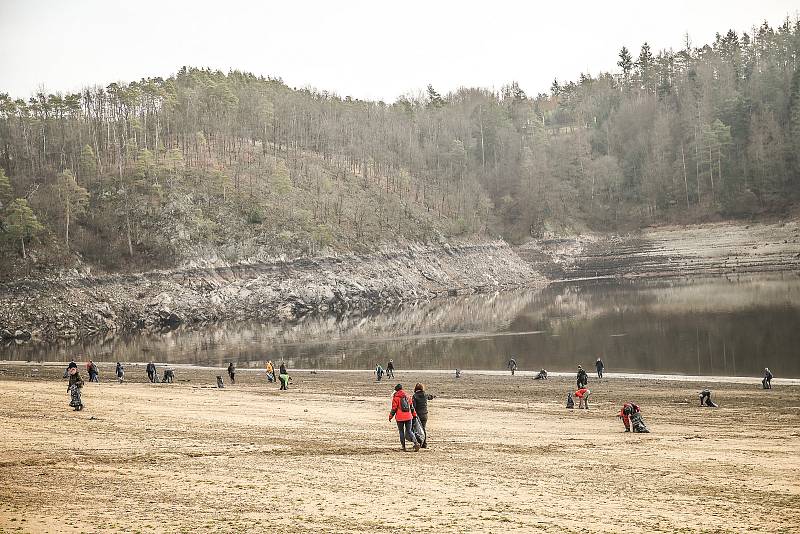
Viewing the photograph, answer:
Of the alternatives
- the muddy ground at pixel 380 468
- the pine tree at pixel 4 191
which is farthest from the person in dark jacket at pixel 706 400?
the pine tree at pixel 4 191

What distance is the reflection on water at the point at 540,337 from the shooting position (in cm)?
5372

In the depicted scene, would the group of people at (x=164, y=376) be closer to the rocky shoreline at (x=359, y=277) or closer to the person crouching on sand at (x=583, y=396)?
the person crouching on sand at (x=583, y=396)

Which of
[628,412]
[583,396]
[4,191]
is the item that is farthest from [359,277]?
[628,412]

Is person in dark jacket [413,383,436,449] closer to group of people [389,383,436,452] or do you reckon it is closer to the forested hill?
group of people [389,383,436,452]

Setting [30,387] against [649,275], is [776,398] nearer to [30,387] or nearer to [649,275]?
[30,387]

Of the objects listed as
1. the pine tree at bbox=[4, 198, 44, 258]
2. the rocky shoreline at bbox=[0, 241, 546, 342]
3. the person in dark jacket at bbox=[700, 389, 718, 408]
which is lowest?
the person in dark jacket at bbox=[700, 389, 718, 408]

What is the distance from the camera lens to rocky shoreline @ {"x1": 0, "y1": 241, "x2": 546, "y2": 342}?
3477 inches

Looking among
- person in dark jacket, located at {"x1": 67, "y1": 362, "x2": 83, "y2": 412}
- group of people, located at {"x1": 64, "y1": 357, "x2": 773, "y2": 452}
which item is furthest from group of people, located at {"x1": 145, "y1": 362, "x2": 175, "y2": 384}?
person in dark jacket, located at {"x1": 67, "y1": 362, "x2": 83, "y2": 412}

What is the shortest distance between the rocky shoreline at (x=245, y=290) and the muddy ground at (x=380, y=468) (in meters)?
62.3

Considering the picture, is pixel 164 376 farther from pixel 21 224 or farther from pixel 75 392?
pixel 21 224

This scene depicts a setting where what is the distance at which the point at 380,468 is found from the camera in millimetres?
17812

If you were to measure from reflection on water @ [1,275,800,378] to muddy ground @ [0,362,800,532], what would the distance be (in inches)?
832

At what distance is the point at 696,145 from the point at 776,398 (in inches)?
5474

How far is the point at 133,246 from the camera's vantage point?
106 meters
